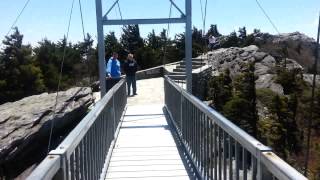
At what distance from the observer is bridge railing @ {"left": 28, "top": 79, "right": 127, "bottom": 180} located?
10.1 ft

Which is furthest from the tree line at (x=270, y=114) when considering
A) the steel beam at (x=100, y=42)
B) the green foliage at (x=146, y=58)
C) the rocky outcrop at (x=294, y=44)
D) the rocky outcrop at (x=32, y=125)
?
the rocky outcrop at (x=294, y=44)

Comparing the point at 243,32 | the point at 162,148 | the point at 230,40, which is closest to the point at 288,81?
the point at 162,148

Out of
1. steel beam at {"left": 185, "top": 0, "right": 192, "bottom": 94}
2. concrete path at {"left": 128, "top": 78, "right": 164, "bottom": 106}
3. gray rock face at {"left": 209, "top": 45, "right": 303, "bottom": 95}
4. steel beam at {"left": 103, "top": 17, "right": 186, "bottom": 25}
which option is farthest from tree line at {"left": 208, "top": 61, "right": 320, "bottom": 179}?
steel beam at {"left": 103, "top": 17, "right": 186, "bottom": 25}

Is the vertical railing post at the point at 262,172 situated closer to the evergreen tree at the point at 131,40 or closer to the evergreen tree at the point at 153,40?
the evergreen tree at the point at 131,40

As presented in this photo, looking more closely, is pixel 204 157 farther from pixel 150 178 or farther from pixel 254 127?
pixel 254 127

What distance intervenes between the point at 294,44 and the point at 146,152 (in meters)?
65.3

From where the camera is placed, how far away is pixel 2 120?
1675cm

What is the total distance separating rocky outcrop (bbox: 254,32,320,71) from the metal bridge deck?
45811mm

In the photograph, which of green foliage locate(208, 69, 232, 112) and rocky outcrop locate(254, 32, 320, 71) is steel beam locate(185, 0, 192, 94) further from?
rocky outcrop locate(254, 32, 320, 71)

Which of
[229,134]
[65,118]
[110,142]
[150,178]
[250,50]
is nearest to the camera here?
[229,134]

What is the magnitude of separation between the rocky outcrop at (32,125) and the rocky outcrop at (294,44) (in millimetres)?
39993

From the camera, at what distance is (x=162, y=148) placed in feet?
26.4

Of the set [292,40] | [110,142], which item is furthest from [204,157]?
[292,40]

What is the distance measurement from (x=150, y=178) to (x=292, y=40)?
6806 centimetres
